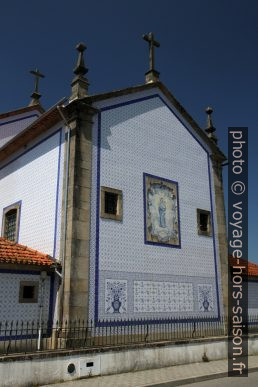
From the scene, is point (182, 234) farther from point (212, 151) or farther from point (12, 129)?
point (12, 129)

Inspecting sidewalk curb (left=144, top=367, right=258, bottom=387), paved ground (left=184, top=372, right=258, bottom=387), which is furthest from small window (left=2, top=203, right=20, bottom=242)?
paved ground (left=184, top=372, right=258, bottom=387)

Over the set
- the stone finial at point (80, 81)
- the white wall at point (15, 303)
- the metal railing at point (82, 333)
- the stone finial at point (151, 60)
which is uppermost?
the stone finial at point (151, 60)

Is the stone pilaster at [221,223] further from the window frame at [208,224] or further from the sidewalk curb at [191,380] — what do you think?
the sidewalk curb at [191,380]

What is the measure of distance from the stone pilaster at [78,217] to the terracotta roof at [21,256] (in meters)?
0.69

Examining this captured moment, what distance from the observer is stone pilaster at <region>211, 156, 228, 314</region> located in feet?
51.2

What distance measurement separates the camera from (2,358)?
8078mm

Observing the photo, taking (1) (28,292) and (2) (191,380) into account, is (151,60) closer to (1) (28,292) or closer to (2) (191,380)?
(1) (28,292)

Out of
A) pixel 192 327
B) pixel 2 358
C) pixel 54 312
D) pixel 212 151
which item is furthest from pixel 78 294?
pixel 212 151

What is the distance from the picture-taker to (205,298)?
14.8m

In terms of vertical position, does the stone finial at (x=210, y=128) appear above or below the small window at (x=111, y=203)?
above

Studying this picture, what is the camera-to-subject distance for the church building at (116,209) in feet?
38.5

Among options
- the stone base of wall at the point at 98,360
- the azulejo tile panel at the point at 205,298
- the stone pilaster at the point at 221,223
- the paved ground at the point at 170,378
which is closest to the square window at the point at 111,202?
the stone base of wall at the point at 98,360

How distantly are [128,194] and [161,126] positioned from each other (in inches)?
143

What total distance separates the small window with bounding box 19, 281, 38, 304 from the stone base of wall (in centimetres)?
278
